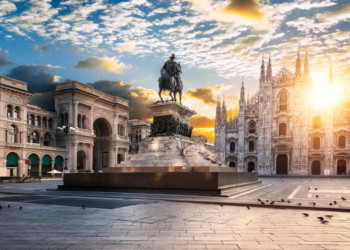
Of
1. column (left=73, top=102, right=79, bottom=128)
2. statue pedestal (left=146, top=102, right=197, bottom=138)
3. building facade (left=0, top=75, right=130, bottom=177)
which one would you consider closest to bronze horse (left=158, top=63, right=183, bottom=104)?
statue pedestal (left=146, top=102, right=197, bottom=138)

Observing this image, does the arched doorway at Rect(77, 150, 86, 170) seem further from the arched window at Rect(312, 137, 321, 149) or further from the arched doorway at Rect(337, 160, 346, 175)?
the arched doorway at Rect(337, 160, 346, 175)

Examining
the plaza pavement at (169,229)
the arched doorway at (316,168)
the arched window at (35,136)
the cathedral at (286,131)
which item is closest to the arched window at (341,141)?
the cathedral at (286,131)

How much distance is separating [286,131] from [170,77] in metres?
50.3

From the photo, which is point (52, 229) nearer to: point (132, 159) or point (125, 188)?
point (125, 188)

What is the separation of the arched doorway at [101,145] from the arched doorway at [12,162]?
66.9ft

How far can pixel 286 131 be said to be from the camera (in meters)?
64.1

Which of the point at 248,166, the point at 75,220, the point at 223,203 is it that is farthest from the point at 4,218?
the point at 248,166

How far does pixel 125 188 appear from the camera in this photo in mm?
16234

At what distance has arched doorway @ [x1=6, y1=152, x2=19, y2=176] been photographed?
144 ft

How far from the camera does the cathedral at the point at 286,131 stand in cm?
5947

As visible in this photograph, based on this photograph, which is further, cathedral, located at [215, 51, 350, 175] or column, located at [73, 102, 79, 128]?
Result: cathedral, located at [215, 51, 350, 175]

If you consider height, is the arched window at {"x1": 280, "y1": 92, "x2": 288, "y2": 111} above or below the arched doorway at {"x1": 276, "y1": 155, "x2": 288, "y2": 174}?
above

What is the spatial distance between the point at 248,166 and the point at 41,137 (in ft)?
142

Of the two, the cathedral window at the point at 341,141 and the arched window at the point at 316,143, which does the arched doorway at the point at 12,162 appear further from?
the cathedral window at the point at 341,141
